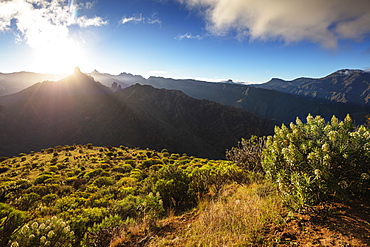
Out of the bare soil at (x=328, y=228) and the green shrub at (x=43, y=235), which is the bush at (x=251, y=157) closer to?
the bare soil at (x=328, y=228)

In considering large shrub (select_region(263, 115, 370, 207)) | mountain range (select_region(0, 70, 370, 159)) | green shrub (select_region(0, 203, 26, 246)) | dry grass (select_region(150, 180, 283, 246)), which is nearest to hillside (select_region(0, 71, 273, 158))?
mountain range (select_region(0, 70, 370, 159))

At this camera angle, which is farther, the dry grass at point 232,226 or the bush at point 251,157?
the bush at point 251,157

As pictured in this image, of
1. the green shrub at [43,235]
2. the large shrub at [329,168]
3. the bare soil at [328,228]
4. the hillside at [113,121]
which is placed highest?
the large shrub at [329,168]

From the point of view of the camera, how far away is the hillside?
75969mm

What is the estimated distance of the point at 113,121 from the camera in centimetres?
8312

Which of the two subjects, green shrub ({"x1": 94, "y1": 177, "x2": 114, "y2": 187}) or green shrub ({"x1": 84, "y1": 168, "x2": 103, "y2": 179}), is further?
green shrub ({"x1": 84, "y1": 168, "x2": 103, "y2": 179})

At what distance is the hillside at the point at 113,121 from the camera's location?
76.0m

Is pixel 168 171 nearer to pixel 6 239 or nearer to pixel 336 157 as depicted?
pixel 6 239

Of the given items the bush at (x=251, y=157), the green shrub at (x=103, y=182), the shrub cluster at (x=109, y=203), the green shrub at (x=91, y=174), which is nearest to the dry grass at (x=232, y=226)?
the shrub cluster at (x=109, y=203)

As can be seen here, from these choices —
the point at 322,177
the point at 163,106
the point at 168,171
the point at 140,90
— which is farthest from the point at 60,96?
the point at 322,177

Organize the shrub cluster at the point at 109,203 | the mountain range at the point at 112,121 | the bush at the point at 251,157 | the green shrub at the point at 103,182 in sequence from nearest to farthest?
1. the shrub cluster at the point at 109,203
2. the bush at the point at 251,157
3. the green shrub at the point at 103,182
4. the mountain range at the point at 112,121

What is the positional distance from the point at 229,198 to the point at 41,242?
5.62 m

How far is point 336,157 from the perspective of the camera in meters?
3.80

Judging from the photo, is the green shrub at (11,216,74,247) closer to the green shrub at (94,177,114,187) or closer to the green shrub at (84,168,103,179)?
the green shrub at (94,177,114,187)
